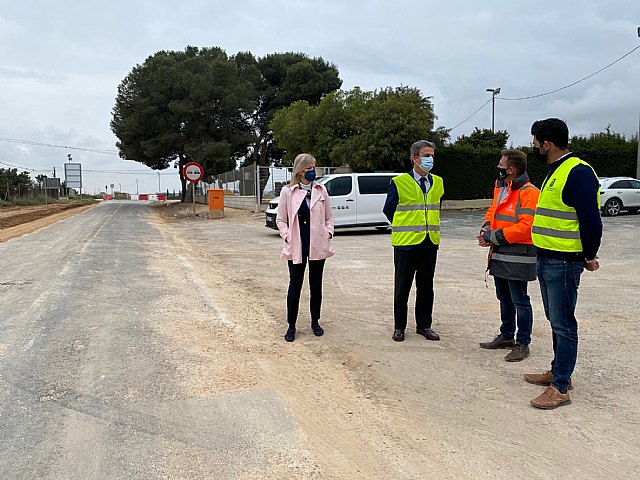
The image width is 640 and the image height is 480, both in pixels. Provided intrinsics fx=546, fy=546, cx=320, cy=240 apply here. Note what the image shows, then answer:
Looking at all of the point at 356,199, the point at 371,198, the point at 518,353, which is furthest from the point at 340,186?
the point at 518,353

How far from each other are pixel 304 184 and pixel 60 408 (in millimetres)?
2942

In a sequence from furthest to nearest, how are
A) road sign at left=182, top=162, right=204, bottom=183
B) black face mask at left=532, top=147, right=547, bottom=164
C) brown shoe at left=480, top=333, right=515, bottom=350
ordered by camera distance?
road sign at left=182, top=162, right=204, bottom=183 → brown shoe at left=480, top=333, right=515, bottom=350 → black face mask at left=532, top=147, right=547, bottom=164

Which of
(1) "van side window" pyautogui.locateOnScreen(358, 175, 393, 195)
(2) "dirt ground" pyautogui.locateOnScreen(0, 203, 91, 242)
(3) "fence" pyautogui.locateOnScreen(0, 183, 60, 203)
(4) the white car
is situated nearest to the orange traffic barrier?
(2) "dirt ground" pyautogui.locateOnScreen(0, 203, 91, 242)

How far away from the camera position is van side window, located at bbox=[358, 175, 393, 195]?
54.0ft

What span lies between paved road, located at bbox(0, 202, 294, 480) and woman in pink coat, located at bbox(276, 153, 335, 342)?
131 cm

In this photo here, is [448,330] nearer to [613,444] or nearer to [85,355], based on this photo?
[613,444]

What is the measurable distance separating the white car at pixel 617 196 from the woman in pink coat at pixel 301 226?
740 inches

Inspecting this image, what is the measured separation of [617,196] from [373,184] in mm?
10877

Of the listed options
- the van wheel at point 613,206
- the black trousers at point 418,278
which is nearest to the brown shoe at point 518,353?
the black trousers at point 418,278

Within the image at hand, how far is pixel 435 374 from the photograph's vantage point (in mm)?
4469

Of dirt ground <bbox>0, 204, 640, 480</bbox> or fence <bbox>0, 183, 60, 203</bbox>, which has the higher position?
fence <bbox>0, 183, 60, 203</bbox>

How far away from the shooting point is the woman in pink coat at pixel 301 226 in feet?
17.9

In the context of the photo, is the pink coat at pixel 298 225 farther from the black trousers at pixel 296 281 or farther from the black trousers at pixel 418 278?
the black trousers at pixel 418 278

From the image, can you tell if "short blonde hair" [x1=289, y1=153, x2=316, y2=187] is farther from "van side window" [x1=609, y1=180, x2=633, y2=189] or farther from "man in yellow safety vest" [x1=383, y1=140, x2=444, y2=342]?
"van side window" [x1=609, y1=180, x2=633, y2=189]
